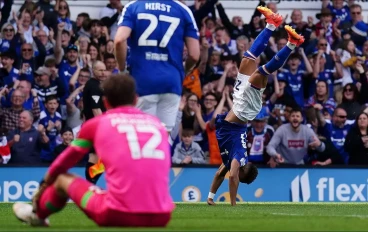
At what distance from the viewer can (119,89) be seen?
29.7 feet

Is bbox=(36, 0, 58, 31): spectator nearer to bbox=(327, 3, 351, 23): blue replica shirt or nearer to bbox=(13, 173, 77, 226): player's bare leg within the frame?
bbox=(327, 3, 351, 23): blue replica shirt

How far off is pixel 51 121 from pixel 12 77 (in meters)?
1.34

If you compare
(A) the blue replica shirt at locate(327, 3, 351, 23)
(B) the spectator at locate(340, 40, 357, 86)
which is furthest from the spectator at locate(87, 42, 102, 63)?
(A) the blue replica shirt at locate(327, 3, 351, 23)

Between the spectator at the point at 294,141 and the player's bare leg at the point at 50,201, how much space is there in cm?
1089

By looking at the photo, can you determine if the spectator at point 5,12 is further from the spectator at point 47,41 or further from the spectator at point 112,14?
the spectator at point 112,14

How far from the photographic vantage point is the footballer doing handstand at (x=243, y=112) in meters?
15.3

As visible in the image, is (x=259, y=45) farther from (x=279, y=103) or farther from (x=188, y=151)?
(x=279, y=103)

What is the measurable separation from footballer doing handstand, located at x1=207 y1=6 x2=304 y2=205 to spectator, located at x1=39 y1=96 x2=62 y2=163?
16.4ft

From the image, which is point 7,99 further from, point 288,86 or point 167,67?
point 167,67

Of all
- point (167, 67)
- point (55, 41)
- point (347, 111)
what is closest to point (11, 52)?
point (55, 41)

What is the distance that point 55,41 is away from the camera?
71.9ft

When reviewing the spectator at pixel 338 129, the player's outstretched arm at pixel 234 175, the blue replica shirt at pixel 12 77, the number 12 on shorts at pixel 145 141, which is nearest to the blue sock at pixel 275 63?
the player's outstretched arm at pixel 234 175

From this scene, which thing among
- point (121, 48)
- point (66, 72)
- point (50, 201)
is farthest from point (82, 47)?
point (50, 201)

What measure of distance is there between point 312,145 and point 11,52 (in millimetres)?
5997
